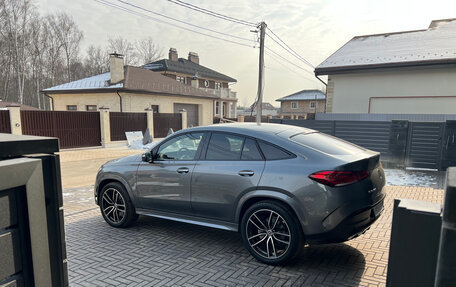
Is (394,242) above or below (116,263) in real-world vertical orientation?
above

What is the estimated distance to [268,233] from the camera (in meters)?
3.47

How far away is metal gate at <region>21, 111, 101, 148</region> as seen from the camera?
13.8 metres

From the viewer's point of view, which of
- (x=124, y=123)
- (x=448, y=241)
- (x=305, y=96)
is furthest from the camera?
(x=305, y=96)

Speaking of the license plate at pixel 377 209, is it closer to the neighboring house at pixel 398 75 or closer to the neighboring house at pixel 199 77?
the neighboring house at pixel 398 75

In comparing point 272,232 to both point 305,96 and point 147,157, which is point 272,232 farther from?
point 305,96

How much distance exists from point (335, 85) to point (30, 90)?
38.7 metres

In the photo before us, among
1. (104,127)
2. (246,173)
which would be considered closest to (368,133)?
(246,173)

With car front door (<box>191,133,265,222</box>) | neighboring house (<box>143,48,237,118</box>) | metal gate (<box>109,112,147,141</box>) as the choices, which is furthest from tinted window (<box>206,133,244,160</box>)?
neighboring house (<box>143,48,237,118</box>)

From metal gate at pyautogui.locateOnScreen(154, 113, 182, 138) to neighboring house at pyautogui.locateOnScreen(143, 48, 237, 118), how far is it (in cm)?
1339

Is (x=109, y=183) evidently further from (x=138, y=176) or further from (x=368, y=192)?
(x=368, y=192)

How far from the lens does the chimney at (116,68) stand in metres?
20.9

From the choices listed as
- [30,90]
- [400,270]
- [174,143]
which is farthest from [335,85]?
[30,90]

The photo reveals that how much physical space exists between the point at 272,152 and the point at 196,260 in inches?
66.6

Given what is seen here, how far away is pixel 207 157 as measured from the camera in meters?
3.99
